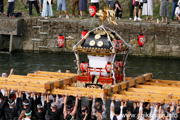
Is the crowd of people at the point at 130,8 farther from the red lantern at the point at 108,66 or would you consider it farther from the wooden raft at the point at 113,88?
the red lantern at the point at 108,66

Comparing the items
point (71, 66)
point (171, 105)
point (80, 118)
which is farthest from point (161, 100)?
point (71, 66)

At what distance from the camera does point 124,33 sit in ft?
98.3

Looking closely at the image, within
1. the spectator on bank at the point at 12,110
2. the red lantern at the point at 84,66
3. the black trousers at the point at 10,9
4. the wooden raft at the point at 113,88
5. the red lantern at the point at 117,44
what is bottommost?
the spectator on bank at the point at 12,110

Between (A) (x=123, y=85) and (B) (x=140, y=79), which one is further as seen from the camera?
(B) (x=140, y=79)

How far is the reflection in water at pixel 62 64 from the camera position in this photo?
27.2 m

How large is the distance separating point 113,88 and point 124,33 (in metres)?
14.4

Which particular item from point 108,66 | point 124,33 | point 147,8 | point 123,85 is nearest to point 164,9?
point 147,8

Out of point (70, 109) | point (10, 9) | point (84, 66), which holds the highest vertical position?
point (10, 9)

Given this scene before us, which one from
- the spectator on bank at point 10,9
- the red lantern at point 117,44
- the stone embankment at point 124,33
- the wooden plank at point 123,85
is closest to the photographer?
the wooden plank at point 123,85

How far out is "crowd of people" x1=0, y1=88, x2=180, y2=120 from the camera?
14.8m

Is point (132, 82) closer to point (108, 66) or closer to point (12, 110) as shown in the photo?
point (108, 66)

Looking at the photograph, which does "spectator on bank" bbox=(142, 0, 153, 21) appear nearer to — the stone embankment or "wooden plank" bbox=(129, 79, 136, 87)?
the stone embankment

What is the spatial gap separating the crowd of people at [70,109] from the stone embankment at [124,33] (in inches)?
501

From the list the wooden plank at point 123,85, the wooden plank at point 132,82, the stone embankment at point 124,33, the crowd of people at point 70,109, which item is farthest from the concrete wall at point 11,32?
the wooden plank at point 123,85
